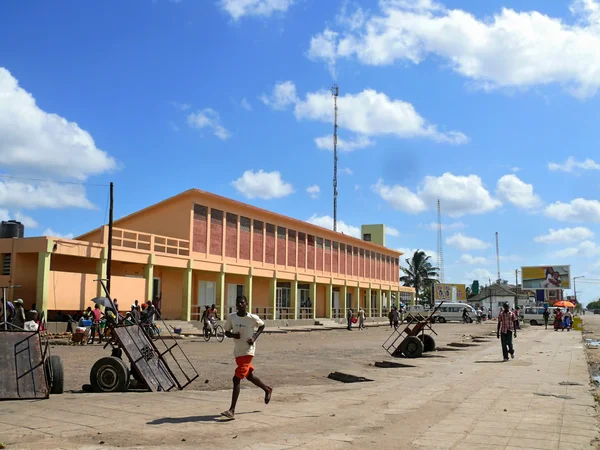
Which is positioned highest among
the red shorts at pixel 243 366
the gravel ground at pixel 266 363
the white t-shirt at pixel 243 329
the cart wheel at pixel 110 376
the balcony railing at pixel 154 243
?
the balcony railing at pixel 154 243

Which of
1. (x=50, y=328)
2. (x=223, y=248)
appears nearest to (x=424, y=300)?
(x=223, y=248)

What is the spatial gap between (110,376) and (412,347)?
10.3m

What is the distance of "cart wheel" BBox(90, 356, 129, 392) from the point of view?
966cm

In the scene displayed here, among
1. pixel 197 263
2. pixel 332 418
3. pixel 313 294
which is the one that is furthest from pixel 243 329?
pixel 313 294

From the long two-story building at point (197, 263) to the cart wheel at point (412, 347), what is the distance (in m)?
14.3

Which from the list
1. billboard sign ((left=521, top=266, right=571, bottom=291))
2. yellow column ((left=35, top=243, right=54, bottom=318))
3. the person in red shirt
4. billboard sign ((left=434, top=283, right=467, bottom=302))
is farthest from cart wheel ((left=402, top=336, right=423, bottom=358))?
billboard sign ((left=521, top=266, right=571, bottom=291))

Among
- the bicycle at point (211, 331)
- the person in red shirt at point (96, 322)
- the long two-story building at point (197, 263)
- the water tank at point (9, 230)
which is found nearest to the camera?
the person in red shirt at point (96, 322)

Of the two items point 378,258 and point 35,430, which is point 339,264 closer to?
point 378,258

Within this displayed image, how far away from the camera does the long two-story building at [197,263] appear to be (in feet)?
79.4

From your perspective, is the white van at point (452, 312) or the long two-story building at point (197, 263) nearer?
the long two-story building at point (197, 263)

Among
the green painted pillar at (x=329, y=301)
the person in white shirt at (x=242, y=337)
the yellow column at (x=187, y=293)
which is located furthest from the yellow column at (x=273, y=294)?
the person in white shirt at (x=242, y=337)

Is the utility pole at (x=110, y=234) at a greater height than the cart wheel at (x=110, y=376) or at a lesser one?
greater

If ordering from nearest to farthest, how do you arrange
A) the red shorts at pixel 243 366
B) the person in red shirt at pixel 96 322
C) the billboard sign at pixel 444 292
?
1. the red shorts at pixel 243 366
2. the person in red shirt at pixel 96 322
3. the billboard sign at pixel 444 292

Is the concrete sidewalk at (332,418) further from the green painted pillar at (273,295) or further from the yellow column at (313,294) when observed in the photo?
the yellow column at (313,294)
